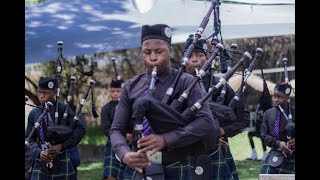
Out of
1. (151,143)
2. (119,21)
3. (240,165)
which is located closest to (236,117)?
(151,143)

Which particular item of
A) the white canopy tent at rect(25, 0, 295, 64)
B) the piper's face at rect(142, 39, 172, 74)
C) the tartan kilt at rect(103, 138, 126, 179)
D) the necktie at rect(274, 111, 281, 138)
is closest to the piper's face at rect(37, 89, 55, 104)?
the tartan kilt at rect(103, 138, 126, 179)

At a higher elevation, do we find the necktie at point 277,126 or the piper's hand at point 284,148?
the necktie at point 277,126

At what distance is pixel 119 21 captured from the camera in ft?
27.5

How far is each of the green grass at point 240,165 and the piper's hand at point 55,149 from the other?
3121mm

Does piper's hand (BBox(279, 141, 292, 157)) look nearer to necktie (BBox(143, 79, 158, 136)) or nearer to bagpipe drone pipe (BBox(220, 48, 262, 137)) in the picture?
bagpipe drone pipe (BBox(220, 48, 262, 137))

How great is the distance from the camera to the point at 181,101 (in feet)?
11.0

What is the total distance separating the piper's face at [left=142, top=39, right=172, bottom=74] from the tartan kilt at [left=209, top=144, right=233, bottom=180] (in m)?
1.67

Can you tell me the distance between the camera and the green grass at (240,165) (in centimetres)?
873

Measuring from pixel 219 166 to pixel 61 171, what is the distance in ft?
5.54

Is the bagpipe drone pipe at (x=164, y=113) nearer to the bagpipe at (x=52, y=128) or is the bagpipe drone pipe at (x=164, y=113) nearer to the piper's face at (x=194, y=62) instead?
the piper's face at (x=194, y=62)

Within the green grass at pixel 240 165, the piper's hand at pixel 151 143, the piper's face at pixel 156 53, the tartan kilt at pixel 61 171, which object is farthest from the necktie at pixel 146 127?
the green grass at pixel 240 165

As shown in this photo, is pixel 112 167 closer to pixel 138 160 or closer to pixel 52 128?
pixel 52 128
